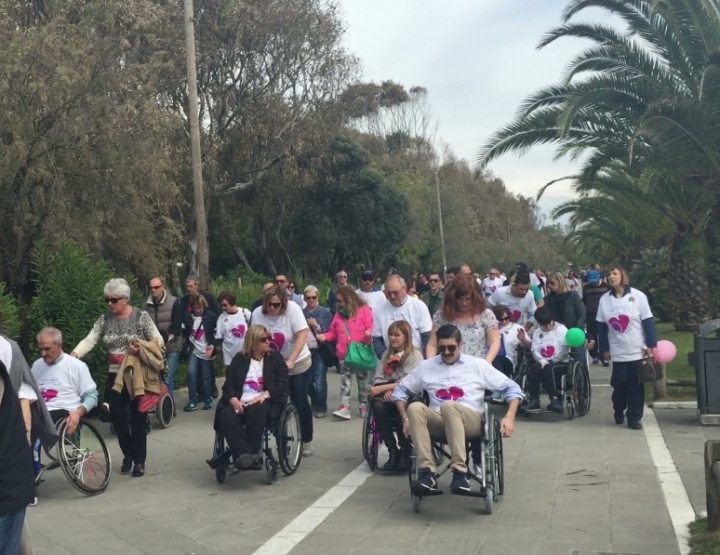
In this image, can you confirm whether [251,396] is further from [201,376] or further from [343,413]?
[201,376]

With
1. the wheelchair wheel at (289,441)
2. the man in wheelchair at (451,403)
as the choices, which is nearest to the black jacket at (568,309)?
the wheelchair wheel at (289,441)

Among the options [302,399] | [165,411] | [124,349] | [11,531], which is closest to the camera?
[11,531]

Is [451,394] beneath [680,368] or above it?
above

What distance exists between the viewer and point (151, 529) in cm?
729

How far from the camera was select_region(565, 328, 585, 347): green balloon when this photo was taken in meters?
11.9

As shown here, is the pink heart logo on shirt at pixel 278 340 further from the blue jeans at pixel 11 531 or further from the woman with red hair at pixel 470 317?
the blue jeans at pixel 11 531

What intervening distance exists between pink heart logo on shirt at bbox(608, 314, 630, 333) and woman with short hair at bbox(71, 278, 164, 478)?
16.8 feet

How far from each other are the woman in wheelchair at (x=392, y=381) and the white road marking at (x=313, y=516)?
344 millimetres

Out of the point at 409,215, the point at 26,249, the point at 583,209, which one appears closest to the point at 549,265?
the point at 409,215

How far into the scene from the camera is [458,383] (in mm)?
7703

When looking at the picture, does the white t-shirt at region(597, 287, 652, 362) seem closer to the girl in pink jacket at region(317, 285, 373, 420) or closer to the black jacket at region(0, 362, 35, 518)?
the girl in pink jacket at region(317, 285, 373, 420)

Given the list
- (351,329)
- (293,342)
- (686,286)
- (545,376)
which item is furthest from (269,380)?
(686,286)

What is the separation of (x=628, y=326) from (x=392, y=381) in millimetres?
3390

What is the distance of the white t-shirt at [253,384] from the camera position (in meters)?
8.80
